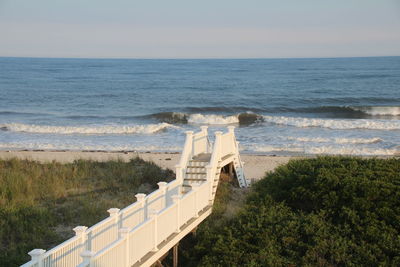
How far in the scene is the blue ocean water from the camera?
101ft

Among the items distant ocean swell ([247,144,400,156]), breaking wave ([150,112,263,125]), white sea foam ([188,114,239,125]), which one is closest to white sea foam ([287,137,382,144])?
distant ocean swell ([247,144,400,156])

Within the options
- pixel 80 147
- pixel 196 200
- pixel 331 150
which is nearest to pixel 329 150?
pixel 331 150

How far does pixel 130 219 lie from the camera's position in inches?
436

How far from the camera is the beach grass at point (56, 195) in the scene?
39.3ft

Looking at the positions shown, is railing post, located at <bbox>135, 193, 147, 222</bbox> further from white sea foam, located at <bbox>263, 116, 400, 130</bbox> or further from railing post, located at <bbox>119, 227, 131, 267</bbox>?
white sea foam, located at <bbox>263, 116, 400, 130</bbox>

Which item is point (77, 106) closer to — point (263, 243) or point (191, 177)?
point (191, 177)

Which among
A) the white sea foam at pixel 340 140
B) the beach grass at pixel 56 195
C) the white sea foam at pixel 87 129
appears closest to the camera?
the beach grass at pixel 56 195

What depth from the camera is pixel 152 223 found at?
9.93 meters

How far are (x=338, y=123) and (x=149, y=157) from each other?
19.4 m

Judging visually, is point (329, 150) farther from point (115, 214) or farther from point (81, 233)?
point (81, 233)

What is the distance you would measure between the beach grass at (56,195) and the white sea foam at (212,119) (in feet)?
78.7

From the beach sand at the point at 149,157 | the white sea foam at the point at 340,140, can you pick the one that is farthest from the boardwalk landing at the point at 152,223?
the white sea foam at the point at 340,140

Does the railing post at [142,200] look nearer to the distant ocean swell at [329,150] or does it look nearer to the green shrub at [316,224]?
the green shrub at [316,224]

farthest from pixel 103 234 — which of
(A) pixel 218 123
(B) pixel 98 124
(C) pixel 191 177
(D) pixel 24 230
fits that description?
(A) pixel 218 123
